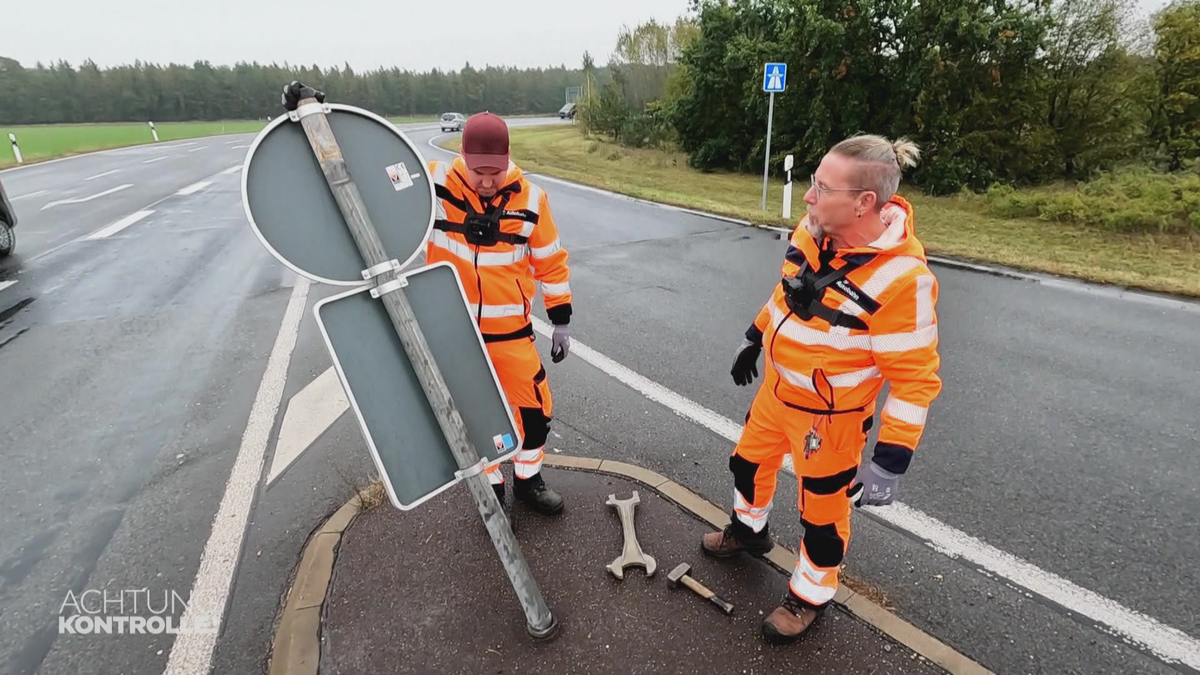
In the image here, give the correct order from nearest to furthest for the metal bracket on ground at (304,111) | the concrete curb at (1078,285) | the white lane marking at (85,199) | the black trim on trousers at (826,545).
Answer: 1. the metal bracket on ground at (304,111)
2. the black trim on trousers at (826,545)
3. the concrete curb at (1078,285)
4. the white lane marking at (85,199)

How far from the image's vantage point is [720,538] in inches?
117

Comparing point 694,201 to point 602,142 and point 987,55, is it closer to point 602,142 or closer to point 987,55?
point 987,55

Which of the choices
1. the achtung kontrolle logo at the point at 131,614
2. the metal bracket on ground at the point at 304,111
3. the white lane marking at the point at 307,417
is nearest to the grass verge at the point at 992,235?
the white lane marking at the point at 307,417

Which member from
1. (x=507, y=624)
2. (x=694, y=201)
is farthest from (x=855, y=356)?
(x=694, y=201)

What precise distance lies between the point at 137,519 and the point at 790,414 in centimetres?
343

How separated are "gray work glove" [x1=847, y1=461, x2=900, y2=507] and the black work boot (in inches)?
62.8

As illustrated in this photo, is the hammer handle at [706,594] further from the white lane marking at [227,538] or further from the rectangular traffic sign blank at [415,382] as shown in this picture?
the white lane marking at [227,538]

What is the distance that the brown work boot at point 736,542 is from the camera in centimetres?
292

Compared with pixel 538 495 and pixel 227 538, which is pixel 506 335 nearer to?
pixel 538 495

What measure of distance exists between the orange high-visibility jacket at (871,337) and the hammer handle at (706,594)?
0.91 meters

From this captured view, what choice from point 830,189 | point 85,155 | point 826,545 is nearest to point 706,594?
point 826,545

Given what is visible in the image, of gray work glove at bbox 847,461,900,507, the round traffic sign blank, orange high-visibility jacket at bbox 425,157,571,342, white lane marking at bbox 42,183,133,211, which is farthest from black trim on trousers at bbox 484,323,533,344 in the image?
white lane marking at bbox 42,183,133,211

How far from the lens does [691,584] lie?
2.77 meters

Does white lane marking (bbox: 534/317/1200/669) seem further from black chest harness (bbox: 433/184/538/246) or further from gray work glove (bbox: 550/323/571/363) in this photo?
black chest harness (bbox: 433/184/538/246)
